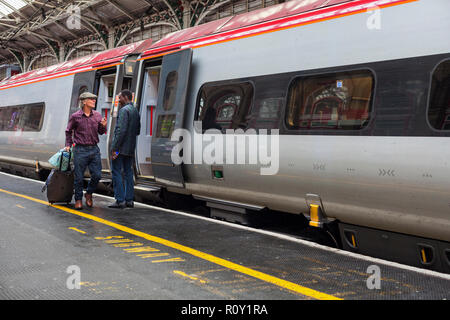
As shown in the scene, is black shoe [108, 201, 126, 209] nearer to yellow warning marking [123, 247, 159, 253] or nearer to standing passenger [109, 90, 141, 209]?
standing passenger [109, 90, 141, 209]

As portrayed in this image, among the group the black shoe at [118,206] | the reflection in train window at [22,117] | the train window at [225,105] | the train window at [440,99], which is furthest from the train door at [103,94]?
the train window at [440,99]

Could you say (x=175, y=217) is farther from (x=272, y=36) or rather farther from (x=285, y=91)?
(x=272, y=36)

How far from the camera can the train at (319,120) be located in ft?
13.2

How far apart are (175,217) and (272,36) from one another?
266 cm

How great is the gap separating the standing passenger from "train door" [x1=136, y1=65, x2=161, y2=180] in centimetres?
83

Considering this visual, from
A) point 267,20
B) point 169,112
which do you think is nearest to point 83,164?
point 169,112

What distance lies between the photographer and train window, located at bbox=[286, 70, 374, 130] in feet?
14.7

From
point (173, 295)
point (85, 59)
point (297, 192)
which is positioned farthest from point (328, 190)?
point (85, 59)

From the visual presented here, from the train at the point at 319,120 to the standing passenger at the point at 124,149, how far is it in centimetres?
44

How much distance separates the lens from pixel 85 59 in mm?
9938

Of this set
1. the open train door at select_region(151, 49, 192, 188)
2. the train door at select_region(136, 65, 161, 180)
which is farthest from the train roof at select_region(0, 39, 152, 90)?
the open train door at select_region(151, 49, 192, 188)

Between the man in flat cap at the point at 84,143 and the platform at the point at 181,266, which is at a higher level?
the man in flat cap at the point at 84,143

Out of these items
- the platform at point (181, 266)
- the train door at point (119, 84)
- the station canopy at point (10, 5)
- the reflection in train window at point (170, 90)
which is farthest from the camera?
the station canopy at point (10, 5)

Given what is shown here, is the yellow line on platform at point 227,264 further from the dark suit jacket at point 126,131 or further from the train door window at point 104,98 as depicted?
the train door window at point 104,98
